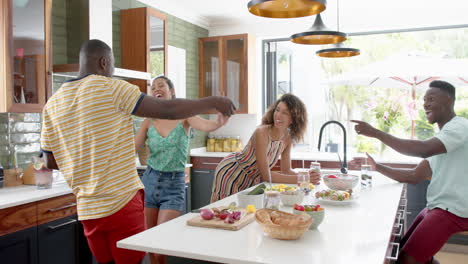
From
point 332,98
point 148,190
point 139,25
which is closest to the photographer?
point 148,190

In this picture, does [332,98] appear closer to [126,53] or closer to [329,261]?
[126,53]

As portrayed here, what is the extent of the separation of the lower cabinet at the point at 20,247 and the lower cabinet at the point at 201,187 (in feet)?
8.96

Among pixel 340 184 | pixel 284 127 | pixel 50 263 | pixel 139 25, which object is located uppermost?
pixel 139 25

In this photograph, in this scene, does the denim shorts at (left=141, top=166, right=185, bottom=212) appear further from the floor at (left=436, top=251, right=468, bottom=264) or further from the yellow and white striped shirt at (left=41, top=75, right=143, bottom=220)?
the floor at (left=436, top=251, right=468, bottom=264)

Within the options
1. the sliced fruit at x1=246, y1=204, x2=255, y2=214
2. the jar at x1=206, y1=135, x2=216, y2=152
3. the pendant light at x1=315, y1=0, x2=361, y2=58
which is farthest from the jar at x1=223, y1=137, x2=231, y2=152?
the sliced fruit at x1=246, y1=204, x2=255, y2=214

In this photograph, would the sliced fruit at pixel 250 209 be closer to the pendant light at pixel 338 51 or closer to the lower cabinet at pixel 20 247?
the lower cabinet at pixel 20 247

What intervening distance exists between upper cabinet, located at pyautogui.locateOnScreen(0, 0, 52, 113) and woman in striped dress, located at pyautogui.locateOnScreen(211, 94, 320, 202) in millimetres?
1381

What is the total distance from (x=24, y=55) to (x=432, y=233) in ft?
9.23

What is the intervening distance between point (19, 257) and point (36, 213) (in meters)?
0.28

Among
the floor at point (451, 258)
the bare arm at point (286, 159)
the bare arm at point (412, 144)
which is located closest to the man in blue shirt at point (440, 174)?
the bare arm at point (412, 144)

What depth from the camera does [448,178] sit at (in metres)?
2.63

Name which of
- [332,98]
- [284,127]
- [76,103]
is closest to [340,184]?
[284,127]

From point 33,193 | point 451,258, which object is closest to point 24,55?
point 33,193

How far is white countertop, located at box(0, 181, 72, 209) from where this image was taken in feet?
8.33
